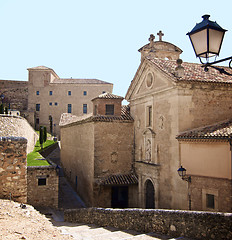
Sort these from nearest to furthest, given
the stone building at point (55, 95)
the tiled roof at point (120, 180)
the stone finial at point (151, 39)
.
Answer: the tiled roof at point (120, 180) → the stone finial at point (151, 39) → the stone building at point (55, 95)

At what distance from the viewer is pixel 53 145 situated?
113 ft

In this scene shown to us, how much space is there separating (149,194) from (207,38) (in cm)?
1192

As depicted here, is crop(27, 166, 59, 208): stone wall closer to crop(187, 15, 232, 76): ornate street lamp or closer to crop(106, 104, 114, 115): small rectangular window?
crop(106, 104, 114, 115): small rectangular window

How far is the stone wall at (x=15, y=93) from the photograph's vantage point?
5554cm

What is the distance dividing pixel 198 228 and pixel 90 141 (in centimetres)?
1182

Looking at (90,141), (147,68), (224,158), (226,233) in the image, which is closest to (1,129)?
(90,141)

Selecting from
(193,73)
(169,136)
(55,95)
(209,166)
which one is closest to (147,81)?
(193,73)

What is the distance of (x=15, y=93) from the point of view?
5662cm

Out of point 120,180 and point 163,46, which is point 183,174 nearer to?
point 120,180

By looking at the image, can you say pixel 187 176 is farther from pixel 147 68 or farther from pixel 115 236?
pixel 147 68

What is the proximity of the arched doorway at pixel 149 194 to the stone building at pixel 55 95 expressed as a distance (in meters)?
35.7

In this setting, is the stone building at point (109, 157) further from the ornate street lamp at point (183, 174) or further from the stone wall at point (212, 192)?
the stone wall at point (212, 192)

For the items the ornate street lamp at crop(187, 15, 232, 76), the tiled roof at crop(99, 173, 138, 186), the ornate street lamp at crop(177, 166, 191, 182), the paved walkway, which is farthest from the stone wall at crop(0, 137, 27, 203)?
the paved walkway

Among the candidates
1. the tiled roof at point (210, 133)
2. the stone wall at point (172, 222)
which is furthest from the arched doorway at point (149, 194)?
the stone wall at point (172, 222)
